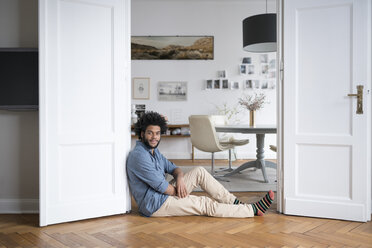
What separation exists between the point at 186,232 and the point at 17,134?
5.68 feet

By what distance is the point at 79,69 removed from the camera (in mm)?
2531

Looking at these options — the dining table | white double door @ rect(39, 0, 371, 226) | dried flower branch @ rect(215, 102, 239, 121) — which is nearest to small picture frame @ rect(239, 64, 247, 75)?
dried flower branch @ rect(215, 102, 239, 121)

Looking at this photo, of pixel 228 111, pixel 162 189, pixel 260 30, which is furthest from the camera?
pixel 228 111

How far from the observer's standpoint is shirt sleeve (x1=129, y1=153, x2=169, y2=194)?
2.48 meters

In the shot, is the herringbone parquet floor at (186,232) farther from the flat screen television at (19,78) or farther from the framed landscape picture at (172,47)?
the framed landscape picture at (172,47)

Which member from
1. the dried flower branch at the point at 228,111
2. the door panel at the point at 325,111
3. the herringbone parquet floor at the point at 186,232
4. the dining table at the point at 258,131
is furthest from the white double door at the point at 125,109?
the dried flower branch at the point at 228,111

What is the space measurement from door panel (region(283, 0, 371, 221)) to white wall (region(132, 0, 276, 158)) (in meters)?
3.73

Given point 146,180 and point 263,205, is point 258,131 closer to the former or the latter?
point 263,205

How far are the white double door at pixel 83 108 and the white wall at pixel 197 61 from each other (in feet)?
12.1

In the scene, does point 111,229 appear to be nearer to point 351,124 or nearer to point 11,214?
point 11,214

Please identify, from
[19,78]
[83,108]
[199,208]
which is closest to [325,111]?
[199,208]

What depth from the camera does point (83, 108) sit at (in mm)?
2549

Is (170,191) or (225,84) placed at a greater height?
(225,84)

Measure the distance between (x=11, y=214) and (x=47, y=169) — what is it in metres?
0.71
